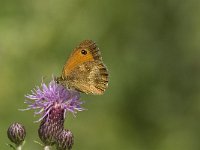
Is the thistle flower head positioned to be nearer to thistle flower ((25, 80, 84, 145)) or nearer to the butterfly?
thistle flower ((25, 80, 84, 145))

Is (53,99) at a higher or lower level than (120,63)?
lower

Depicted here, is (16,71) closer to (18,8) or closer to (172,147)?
(18,8)

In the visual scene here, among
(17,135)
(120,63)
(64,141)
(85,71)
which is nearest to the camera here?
(64,141)

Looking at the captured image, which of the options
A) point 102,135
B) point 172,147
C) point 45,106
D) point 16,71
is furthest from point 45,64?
point 45,106

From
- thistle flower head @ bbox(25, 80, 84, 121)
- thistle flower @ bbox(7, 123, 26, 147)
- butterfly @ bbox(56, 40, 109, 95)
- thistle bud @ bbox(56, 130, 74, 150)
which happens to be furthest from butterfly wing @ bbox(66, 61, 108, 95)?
thistle flower @ bbox(7, 123, 26, 147)

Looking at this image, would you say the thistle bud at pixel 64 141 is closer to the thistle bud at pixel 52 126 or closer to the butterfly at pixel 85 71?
the thistle bud at pixel 52 126

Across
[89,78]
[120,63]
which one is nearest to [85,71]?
[89,78]

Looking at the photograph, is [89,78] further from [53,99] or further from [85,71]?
[53,99]
